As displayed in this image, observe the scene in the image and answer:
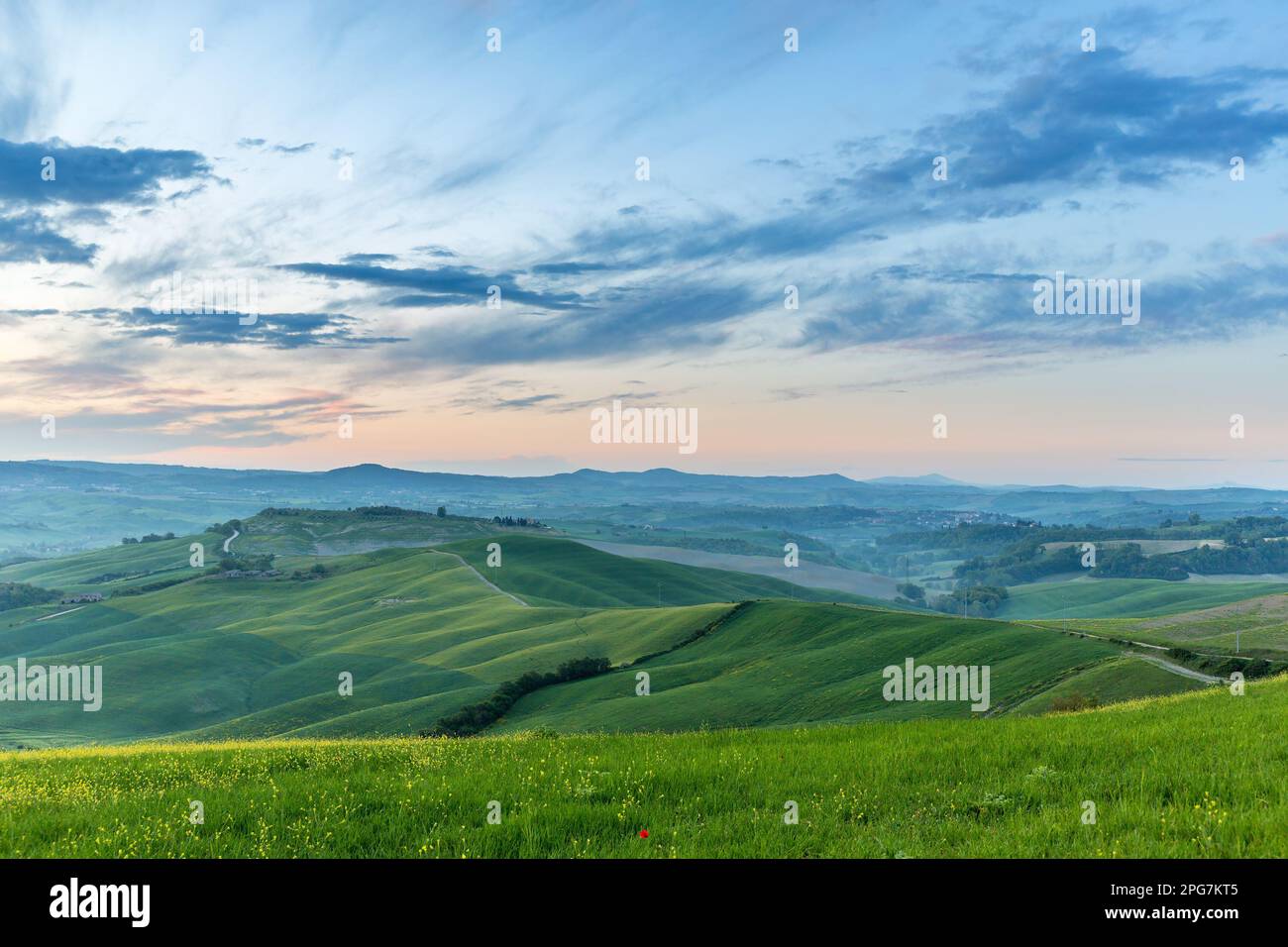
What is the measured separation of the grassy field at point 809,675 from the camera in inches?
2562

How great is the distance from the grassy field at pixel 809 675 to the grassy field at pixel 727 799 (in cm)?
4368

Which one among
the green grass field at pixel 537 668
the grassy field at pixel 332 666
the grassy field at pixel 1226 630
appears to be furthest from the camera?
the grassy field at pixel 332 666

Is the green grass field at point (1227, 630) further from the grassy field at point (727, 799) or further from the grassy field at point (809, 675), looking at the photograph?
the grassy field at point (727, 799)

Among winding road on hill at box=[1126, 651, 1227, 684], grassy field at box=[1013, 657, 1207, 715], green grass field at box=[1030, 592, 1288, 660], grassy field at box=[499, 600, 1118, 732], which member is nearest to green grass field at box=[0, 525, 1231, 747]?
grassy field at box=[499, 600, 1118, 732]

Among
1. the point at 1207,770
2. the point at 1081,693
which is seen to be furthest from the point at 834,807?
the point at 1081,693

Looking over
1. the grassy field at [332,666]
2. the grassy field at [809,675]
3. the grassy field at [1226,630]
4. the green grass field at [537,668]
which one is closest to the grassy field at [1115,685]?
the green grass field at [537,668]

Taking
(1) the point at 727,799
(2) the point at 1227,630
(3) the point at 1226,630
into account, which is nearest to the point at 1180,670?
(2) the point at 1227,630

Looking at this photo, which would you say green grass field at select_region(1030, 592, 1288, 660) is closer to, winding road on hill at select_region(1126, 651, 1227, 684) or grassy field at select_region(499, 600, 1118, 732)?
winding road on hill at select_region(1126, 651, 1227, 684)

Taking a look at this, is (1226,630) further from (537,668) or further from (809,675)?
(537,668)

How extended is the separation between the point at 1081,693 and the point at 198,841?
52.3m

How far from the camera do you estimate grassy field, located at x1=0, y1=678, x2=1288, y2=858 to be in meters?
11.5

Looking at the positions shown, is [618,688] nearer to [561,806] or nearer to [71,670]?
A: [561,806]

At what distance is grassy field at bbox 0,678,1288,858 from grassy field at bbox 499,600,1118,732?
4368 cm

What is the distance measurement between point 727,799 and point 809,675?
229ft
